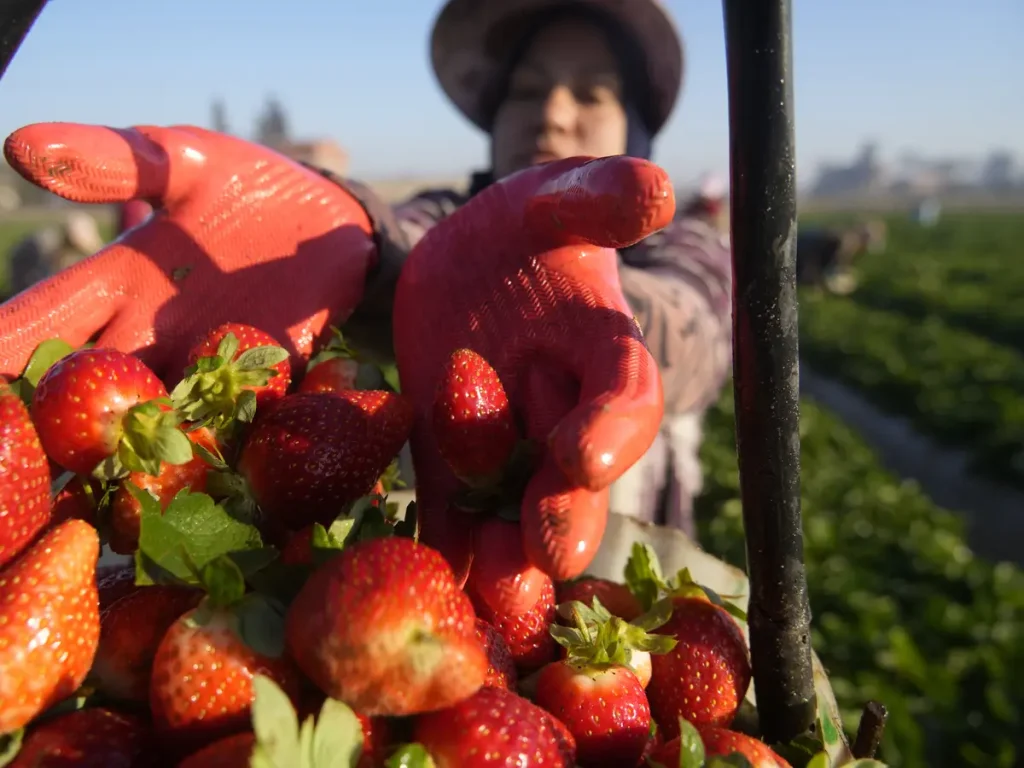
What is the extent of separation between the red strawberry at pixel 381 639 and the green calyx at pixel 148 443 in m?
0.19

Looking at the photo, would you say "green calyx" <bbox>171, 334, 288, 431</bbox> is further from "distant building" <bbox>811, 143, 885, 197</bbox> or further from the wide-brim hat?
"distant building" <bbox>811, 143, 885, 197</bbox>

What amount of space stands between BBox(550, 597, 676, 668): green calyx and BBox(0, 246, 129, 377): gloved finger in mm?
687

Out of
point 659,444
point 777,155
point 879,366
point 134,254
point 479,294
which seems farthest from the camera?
point 879,366

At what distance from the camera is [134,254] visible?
1.06 meters

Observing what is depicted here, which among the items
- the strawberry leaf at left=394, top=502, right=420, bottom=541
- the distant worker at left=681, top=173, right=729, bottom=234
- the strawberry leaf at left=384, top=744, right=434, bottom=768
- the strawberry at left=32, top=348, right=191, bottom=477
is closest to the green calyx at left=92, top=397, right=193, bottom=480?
the strawberry at left=32, top=348, right=191, bottom=477

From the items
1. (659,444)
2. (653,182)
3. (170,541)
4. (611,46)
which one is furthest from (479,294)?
(611,46)

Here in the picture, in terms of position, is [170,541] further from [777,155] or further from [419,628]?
[777,155]

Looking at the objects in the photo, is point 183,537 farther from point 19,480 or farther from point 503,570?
point 503,570

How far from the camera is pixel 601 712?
2.49 ft

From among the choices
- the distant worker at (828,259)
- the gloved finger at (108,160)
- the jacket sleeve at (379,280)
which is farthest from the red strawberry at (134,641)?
the distant worker at (828,259)

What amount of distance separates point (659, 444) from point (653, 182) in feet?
4.06

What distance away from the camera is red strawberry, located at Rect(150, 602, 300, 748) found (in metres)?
0.64

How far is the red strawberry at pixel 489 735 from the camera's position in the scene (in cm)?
63

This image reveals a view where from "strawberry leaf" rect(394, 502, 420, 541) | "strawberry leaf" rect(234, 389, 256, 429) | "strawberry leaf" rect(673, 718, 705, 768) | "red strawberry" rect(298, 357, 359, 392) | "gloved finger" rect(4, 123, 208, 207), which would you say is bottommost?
"strawberry leaf" rect(673, 718, 705, 768)
